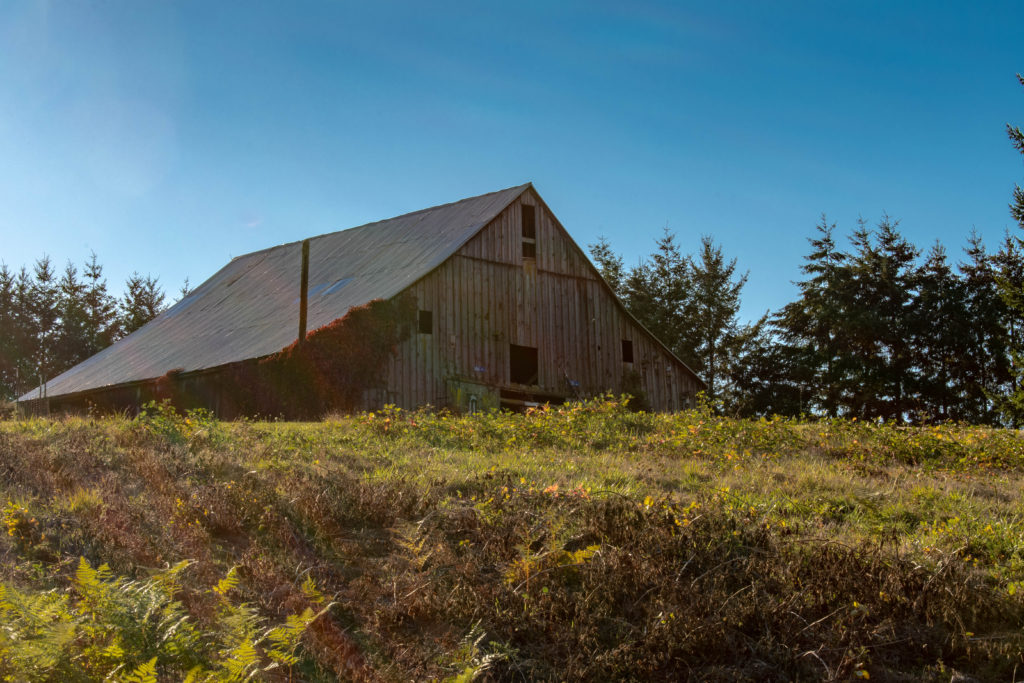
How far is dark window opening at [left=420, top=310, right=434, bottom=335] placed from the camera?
75.4 ft

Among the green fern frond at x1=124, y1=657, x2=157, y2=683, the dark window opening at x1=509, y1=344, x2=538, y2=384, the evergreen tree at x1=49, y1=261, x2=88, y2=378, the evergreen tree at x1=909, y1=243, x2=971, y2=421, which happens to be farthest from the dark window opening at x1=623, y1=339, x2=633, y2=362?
the evergreen tree at x1=49, y1=261, x2=88, y2=378

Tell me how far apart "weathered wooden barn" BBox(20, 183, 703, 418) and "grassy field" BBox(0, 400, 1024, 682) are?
11811 mm

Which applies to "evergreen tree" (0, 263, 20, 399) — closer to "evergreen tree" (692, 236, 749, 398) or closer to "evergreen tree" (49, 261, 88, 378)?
"evergreen tree" (49, 261, 88, 378)

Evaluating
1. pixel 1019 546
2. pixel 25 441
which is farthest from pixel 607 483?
pixel 25 441

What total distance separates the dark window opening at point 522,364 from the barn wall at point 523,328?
385 millimetres

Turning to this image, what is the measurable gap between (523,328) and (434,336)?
2.92 meters

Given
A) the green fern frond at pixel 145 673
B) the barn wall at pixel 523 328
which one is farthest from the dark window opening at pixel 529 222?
the green fern frond at pixel 145 673

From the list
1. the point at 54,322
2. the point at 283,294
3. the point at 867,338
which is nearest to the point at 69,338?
the point at 54,322

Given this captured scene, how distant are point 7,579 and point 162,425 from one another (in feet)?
16.3

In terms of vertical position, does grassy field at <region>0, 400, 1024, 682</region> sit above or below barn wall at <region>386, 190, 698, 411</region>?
below

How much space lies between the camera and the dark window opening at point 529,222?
1024 inches

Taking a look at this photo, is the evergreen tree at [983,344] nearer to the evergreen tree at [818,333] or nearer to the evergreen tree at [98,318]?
the evergreen tree at [818,333]

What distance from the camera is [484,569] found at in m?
6.71

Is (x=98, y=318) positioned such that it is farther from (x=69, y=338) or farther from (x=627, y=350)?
(x=627, y=350)
